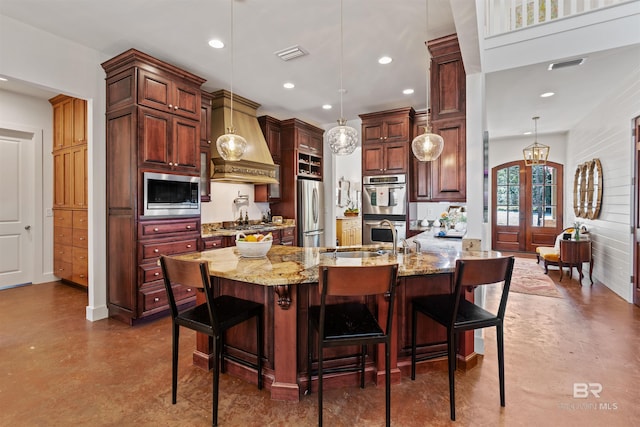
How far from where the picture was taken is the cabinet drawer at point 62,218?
4.72m

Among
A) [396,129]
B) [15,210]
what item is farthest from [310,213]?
[15,210]

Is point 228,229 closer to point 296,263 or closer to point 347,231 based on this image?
point 296,263

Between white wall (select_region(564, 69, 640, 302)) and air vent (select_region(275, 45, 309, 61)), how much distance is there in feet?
12.8

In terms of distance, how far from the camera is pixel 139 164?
3275mm

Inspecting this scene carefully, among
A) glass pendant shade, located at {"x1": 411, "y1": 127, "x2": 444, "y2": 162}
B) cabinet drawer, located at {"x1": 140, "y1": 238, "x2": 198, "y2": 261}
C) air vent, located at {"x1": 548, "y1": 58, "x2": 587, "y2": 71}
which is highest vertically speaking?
air vent, located at {"x1": 548, "y1": 58, "x2": 587, "y2": 71}

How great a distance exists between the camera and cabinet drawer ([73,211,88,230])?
14.6 ft

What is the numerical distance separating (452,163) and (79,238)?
508 cm

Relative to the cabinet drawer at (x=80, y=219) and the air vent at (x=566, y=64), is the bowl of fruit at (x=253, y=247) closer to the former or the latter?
the cabinet drawer at (x=80, y=219)

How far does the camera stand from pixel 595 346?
2768 mm

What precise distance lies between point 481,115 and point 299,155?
3.59m

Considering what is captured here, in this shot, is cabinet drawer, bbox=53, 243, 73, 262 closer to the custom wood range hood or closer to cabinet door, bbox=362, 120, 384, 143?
the custom wood range hood

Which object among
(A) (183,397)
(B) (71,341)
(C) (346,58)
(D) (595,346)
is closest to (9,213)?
(B) (71,341)

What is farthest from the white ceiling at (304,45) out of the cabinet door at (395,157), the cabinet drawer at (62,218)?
the cabinet drawer at (62,218)

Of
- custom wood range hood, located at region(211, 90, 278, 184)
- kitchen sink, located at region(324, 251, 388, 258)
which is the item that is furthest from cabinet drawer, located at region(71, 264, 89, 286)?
kitchen sink, located at region(324, 251, 388, 258)
